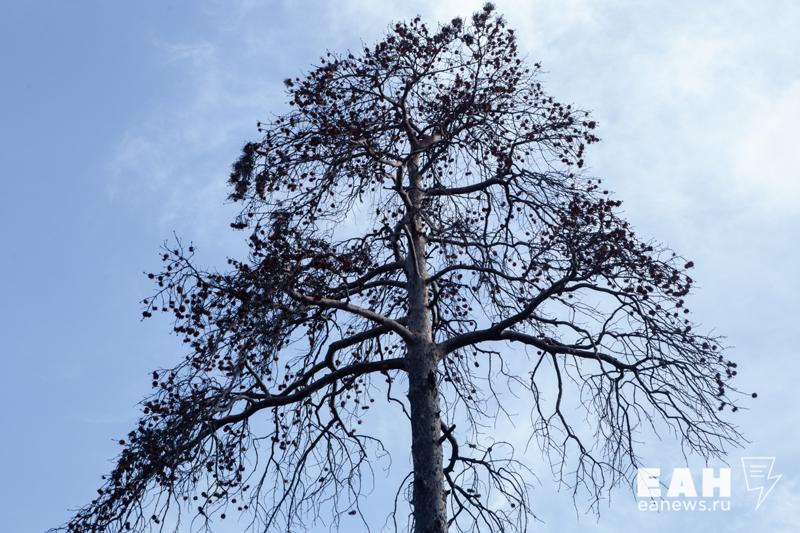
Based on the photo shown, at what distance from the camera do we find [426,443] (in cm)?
972

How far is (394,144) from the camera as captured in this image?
11453 millimetres

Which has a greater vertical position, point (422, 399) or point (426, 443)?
point (422, 399)

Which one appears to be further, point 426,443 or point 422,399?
point 422,399

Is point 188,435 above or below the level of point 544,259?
below

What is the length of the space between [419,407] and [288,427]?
1.41 metres

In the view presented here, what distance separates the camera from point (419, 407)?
32.3 feet

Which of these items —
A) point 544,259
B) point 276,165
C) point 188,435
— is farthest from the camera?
point 276,165

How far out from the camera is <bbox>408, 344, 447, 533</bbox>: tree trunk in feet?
30.8

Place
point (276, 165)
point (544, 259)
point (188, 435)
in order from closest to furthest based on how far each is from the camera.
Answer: point (188, 435), point (544, 259), point (276, 165)

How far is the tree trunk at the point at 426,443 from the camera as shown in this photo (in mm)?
9398

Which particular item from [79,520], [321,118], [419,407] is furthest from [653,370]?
→ [79,520]

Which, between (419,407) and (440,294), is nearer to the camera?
(419,407)

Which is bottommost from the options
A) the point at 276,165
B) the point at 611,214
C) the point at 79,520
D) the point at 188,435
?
the point at 79,520

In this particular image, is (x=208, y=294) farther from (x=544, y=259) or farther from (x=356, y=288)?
(x=544, y=259)
